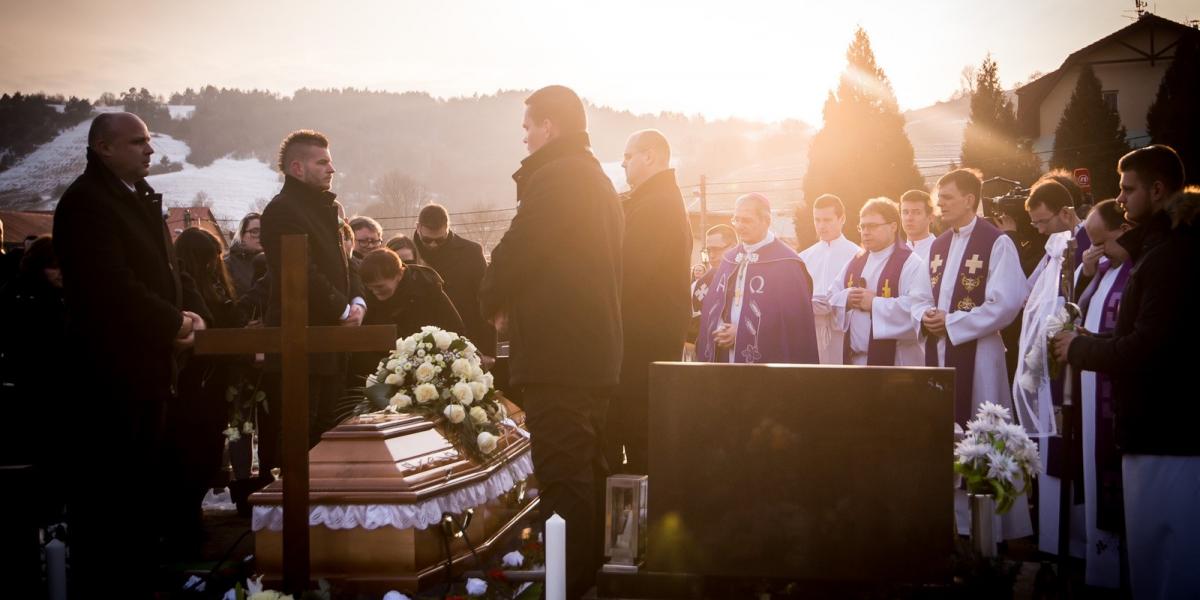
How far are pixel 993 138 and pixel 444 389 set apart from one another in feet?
112

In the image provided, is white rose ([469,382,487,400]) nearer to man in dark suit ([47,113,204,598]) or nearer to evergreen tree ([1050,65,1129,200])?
man in dark suit ([47,113,204,598])

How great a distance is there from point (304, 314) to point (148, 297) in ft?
3.11

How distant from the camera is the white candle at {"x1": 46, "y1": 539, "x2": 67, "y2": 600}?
2.91m

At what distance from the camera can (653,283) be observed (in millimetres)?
5375

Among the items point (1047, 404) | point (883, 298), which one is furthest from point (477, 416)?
point (1047, 404)

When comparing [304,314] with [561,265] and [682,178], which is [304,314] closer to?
[561,265]

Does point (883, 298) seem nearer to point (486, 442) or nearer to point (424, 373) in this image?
point (486, 442)

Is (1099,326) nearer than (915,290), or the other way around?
(1099,326)

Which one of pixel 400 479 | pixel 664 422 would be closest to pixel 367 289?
pixel 400 479

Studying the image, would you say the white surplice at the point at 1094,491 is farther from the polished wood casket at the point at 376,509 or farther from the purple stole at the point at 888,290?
the polished wood casket at the point at 376,509

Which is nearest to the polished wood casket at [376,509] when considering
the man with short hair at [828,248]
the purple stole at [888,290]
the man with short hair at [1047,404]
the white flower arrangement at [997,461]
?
the white flower arrangement at [997,461]

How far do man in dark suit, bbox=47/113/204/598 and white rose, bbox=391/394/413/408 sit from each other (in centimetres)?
144

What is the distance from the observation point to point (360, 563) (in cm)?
468

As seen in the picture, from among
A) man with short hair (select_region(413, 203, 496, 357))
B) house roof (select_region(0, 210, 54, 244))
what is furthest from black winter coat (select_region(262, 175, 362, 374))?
house roof (select_region(0, 210, 54, 244))
